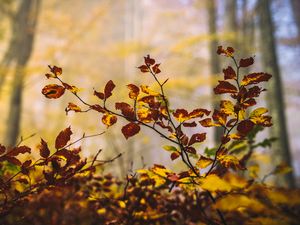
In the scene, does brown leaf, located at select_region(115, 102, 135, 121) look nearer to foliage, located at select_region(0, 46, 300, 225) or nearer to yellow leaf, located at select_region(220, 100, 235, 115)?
foliage, located at select_region(0, 46, 300, 225)

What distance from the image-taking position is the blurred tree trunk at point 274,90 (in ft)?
14.6

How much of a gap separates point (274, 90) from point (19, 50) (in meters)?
4.33

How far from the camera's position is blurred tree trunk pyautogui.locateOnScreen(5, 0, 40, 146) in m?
5.09

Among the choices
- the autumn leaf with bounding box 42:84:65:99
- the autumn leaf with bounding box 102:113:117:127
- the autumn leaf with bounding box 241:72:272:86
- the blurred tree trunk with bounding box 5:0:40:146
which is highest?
A: the blurred tree trunk with bounding box 5:0:40:146

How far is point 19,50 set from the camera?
5.39 meters

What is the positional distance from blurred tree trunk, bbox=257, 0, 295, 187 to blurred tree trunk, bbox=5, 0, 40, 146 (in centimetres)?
396

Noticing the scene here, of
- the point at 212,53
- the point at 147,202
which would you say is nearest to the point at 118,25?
the point at 212,53

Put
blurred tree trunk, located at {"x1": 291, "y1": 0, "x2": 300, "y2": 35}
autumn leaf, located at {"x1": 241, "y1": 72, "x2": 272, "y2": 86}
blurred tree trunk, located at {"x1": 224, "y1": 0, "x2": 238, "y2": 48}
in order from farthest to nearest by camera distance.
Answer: blurred tree trunk, located at {"x1": 291, "y1": 0, "x2": 300, "y2": 35} < blurred tree trunk, located at {"x1": 224, "y1": 0, "x2": 238, "y2": 48} < autumn leaf, located at {"x1": 241, "y1": 72, "x2": 272, "y2": 86}

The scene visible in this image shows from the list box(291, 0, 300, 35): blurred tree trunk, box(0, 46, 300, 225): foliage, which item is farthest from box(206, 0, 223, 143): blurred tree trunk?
box(291, 0, 300, 35): blurred tree trunk

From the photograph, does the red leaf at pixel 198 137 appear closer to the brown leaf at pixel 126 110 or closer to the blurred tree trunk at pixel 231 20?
the brown leaf at pixel 126 110

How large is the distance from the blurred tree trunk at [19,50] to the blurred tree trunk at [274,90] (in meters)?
3.96

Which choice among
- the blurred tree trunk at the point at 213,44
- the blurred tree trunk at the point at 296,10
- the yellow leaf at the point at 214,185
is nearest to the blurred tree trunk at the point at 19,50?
the blurred tree trunk at the point at 213,44

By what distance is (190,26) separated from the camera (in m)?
18.9

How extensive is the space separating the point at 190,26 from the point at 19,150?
1878cm
